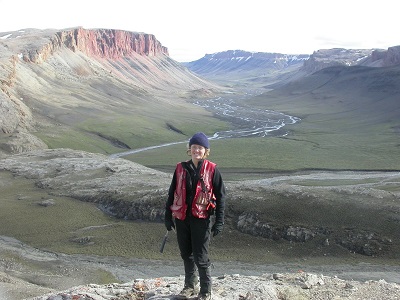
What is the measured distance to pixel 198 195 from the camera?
13.0 meters

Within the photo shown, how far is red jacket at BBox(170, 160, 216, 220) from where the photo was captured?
1304 centimetres

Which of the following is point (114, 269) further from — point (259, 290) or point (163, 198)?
point (259, 290)

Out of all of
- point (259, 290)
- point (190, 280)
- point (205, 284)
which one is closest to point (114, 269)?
point (259, 290)

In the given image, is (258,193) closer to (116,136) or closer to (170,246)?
(170,246)

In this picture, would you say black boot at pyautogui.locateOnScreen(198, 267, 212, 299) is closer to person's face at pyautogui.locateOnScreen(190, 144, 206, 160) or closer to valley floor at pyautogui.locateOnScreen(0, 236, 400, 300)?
person's face at pyautogui.locateOnScreen(190, 144, 206, 160)

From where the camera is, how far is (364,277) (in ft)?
112

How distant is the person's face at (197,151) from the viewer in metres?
13.2

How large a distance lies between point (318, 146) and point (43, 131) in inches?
3250

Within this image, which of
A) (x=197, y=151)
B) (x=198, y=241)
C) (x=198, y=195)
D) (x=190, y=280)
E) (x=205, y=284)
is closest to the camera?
(x=198, y=195)

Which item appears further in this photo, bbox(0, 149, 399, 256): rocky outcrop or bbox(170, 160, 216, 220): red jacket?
bbox(0, 149, 399, 256): rocky outcrop

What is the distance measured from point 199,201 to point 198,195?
0.18 meters

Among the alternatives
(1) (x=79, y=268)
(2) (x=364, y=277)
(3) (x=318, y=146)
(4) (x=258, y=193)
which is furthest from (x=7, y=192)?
(3) (x=318, y=146)

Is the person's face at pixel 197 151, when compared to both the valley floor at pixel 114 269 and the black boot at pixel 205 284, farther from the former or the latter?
the valley floor at pixel 114 269

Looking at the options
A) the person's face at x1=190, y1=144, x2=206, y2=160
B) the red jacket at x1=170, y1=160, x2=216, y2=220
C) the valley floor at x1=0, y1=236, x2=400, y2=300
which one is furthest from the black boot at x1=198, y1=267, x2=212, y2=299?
the valley floor at x1=0, y1=236, x2=400, y2=300
